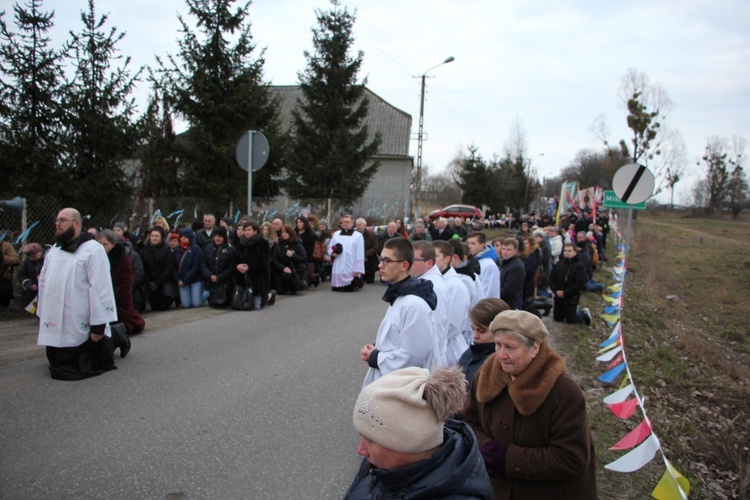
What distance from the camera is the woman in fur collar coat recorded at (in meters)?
2.78

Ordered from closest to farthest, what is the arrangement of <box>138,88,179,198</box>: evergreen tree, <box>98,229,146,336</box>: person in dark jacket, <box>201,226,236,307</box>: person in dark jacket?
<box>98,229,146,336</box>: person in dark jacket
<box>201,226,236,307</box>: person in dark jacket
<box>138,88,179,198</box>: evergreen tree

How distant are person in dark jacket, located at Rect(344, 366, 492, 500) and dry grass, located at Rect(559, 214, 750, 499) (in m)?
3.28

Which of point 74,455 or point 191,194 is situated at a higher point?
point 191,194

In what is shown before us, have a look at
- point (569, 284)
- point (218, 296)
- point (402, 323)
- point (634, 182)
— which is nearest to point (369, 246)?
point (218, 296)

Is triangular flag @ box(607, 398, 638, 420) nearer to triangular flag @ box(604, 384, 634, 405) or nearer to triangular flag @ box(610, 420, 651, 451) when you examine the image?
triangular flag @ box(604, 384, 634, 405)

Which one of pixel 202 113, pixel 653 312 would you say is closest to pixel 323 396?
pixel 653 312

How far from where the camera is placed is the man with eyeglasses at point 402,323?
3887mm

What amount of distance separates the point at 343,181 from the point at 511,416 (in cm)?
2619

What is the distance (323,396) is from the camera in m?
6.21

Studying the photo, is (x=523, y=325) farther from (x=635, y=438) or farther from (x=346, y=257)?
(x=346, y=257)


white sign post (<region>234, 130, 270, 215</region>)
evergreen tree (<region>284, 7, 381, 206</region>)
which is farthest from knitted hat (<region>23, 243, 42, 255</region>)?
evergreen tree (<region>284, 7, 381, 206</region>)

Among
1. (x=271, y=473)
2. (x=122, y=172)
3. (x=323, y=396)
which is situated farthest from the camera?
(x=122, y=172)

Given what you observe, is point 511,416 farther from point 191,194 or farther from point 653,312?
point 191,194

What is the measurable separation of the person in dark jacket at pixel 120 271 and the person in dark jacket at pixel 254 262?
2980mm
